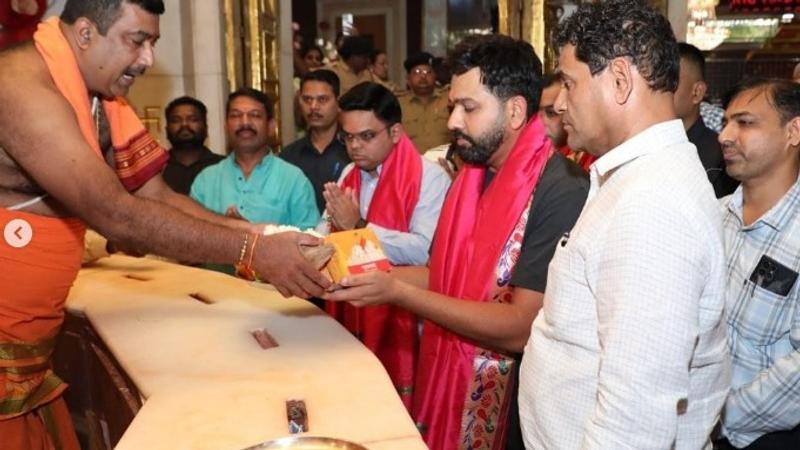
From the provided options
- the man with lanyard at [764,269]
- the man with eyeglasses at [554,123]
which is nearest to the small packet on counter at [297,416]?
the man with lanyard at [764,269]

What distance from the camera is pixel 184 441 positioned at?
1.49 m

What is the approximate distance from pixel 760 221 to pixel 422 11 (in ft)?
30.5

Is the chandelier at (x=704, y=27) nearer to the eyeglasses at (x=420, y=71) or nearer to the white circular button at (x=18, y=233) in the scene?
the eyeglasses at (x=420, y=71)

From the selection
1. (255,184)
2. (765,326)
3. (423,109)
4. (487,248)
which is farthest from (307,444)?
(423,109)

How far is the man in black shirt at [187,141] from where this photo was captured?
4.61 meters

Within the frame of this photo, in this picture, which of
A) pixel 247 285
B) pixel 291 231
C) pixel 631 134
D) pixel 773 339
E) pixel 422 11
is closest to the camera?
pixel 631 134

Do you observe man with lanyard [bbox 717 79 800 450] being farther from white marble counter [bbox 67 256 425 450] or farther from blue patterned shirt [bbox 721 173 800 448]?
white marble counter [bbox 67 256 425 450]

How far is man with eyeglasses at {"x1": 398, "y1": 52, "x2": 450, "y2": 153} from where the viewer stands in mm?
6430

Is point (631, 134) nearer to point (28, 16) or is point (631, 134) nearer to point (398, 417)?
point (398, 417)

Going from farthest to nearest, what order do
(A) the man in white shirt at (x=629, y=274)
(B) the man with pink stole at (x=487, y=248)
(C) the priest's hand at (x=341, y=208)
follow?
(C) the priest's hand at (x=341, y=208) → (B) the man with pink stole at (x=487, y=248) → (A) the man in white shirt at (x=629, y=274)

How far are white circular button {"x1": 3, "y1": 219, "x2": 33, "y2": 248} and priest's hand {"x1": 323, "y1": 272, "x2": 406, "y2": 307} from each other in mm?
831

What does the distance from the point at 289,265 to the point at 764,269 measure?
1316mm

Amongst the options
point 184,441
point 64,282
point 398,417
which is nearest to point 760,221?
point 398,417

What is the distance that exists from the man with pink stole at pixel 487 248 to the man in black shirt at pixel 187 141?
8.61 ft
